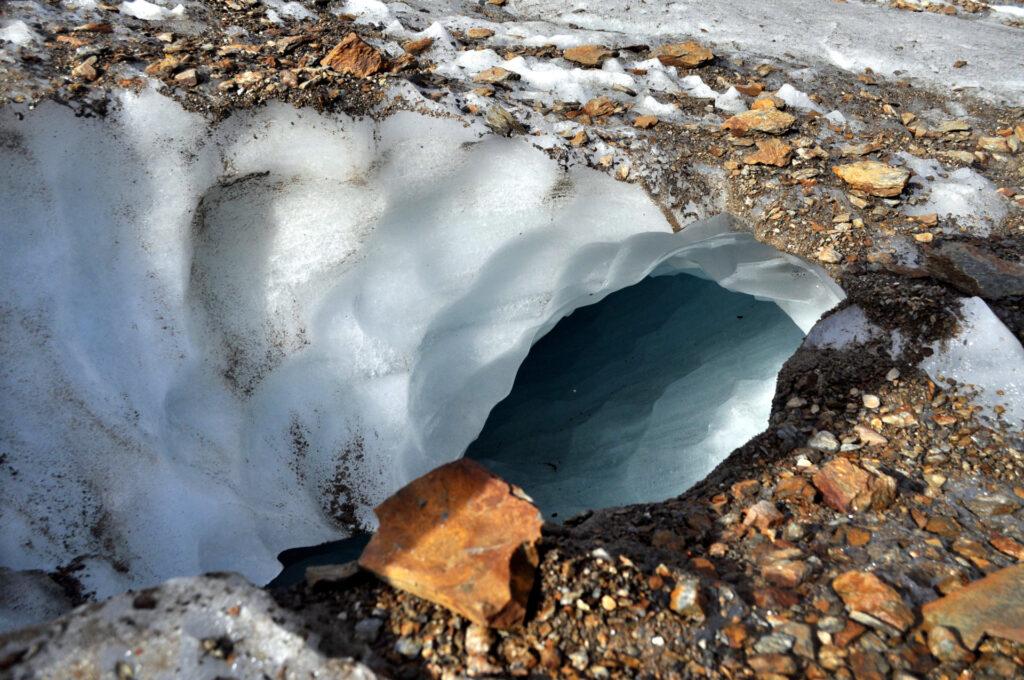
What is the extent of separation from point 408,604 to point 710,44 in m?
3.66

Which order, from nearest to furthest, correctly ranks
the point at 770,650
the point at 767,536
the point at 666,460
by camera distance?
the point at 770,650 → the point at 767,536 → the point at 666,460

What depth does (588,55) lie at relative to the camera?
3934 millimetres

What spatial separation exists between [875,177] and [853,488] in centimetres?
168

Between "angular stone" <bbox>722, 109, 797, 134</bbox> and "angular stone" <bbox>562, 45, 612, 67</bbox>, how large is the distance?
772 millimetres

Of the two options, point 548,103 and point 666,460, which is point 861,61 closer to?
point 548,103

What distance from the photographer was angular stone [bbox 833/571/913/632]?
188 cm

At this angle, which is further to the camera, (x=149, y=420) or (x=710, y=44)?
(x=710, y=44)

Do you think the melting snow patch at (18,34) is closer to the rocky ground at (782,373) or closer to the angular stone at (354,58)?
the rocky ground at (782,373)

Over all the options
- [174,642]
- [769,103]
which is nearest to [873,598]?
[174,642]

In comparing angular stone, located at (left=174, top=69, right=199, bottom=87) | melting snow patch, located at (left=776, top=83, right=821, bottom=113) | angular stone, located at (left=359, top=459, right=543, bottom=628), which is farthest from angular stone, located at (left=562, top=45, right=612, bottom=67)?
angular stone, located at (left=359, top=459, right=543, bottom=628)

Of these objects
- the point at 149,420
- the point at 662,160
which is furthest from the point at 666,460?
the point at 149,420

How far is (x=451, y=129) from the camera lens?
3.18m

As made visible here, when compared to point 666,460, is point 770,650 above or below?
above

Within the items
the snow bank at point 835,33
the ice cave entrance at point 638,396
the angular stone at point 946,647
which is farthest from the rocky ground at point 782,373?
the ice cave entrance at point 638,396
